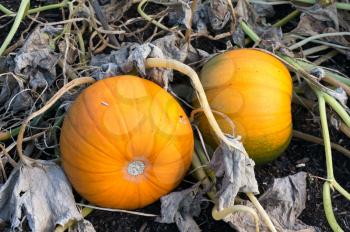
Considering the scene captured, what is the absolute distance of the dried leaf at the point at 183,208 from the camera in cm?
201

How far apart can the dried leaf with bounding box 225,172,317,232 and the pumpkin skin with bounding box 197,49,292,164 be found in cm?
13

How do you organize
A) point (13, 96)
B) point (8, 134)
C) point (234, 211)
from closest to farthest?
point (234, 211) → point (8, 134) → point (13, 96)

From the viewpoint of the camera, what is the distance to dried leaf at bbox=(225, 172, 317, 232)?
6.46ft

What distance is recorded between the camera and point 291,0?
8.74 feet

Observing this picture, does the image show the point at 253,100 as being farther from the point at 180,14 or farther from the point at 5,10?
the point at 5,10

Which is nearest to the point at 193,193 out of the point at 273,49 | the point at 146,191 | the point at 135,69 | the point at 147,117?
the point at 146,191

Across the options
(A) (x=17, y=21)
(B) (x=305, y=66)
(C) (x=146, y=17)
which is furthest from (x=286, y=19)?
(A) (x=17, y=21)

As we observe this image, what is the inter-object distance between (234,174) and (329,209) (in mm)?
341

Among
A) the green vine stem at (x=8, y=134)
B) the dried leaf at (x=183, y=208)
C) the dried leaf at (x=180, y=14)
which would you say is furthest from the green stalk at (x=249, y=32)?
the green vine stem at (x=8, y=134)

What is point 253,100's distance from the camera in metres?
2.05

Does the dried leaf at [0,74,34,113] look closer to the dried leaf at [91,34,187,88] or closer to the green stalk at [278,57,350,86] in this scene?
the dried leaf at [91,34,187,88]

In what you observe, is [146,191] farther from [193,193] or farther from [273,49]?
[273,49]

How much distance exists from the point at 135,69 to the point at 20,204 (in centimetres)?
56

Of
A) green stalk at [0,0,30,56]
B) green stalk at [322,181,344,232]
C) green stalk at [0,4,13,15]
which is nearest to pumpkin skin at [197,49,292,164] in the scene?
green stalk at [322,181,344,232]
